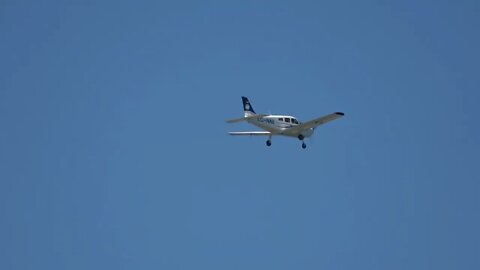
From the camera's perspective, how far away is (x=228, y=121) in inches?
3467

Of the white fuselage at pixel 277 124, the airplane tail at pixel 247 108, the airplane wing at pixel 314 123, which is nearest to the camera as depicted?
the airplane wing at pixel 314 123

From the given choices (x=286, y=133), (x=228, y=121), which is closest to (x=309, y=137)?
(x=286, y=133)

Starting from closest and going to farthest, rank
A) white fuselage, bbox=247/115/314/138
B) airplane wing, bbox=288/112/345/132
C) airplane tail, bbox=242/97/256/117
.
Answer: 1. airplane wing, bbox=288/112/345/132
2. white fuselage, bbox=247/115/314/138
3. airplane tail, bbox=242/97/256/117

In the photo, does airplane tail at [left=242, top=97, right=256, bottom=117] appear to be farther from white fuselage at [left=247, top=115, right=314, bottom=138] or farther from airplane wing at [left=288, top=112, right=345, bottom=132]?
airplane wing at [left=288, top=112, right=345, bottom=132]

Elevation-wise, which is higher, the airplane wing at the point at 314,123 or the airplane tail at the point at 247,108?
the airplane tail at the point at 247,108

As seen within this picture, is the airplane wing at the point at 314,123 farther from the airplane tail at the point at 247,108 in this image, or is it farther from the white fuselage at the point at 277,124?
the airplane tail at the point at 247,108

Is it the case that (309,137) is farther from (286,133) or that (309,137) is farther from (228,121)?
(228,121)

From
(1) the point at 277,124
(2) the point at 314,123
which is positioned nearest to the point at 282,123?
(1) the point at 277,124

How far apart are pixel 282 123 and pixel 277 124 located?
0.53 meters

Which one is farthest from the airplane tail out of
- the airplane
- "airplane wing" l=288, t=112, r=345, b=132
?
"airplane wing" l=288, t=112, r=345, b=132

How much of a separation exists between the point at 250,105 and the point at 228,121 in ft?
17.4

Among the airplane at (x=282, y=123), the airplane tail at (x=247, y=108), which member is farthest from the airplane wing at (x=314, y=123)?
the airplane tail at (x=247, y=108)

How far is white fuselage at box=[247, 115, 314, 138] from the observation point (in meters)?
91.6

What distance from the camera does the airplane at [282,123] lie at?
300 feet
